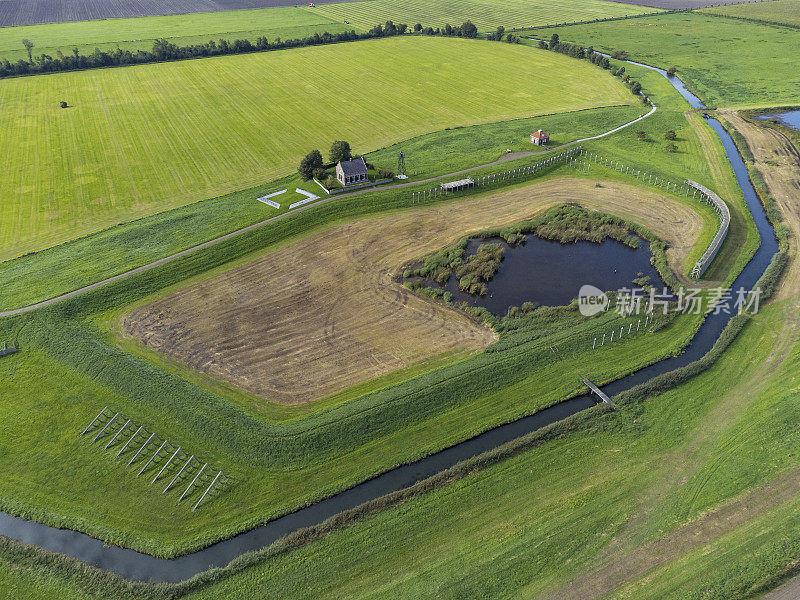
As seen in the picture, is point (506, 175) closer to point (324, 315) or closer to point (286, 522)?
point (324, 315)

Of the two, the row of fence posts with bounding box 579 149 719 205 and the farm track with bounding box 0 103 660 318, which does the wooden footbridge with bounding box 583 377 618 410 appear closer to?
the farm track with bounding box 0 103 660 318

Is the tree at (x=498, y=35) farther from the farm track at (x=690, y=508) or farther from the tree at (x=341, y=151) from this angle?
the farm track at (x=690, y=508)

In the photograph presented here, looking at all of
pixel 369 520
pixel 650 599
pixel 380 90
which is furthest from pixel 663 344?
pixel 380 90

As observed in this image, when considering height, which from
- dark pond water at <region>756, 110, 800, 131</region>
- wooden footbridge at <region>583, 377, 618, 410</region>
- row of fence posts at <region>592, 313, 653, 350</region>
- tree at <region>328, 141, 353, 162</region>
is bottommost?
wooden footbridge at <region>583, 377, 618, 410</region>

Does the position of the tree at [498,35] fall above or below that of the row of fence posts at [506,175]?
above

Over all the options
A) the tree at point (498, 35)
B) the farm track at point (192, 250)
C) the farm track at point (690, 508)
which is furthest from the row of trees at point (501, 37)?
the farm track at point (690, 508)

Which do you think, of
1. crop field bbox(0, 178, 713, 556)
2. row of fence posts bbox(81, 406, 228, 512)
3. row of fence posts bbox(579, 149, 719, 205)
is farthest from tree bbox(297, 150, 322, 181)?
row of fence posts bbox(579, 149, 719, 205)
